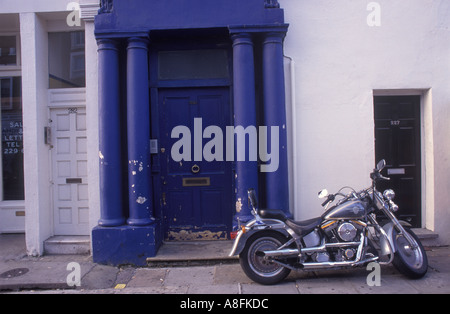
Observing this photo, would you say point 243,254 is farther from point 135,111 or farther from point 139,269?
point 135,111

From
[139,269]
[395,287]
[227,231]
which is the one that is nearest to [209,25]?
[227,231]

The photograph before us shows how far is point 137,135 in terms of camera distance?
5.97m

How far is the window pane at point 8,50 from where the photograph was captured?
7492 millimetres

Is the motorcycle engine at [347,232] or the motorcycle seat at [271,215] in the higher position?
the motorcycle seat at [271,215]

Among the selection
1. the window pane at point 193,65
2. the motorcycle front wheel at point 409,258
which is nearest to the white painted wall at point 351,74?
the window pane at point 193,65

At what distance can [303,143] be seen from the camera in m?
6.36

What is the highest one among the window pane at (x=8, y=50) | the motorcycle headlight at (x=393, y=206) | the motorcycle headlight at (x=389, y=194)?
the window pane at (x=8, y=50)

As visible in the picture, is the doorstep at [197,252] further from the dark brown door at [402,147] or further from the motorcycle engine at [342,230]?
the motorcycle engine at [342,230]

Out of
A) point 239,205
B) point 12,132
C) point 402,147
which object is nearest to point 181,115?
point 239,205

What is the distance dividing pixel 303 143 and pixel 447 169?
2.44 m

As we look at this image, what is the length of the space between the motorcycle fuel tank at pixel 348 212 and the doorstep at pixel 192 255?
1.65 metres

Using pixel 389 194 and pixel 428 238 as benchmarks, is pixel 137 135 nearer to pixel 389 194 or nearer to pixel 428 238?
pixel 389 194

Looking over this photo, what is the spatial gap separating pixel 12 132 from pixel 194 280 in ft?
16.0

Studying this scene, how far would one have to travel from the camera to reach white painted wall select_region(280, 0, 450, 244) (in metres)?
6.36
